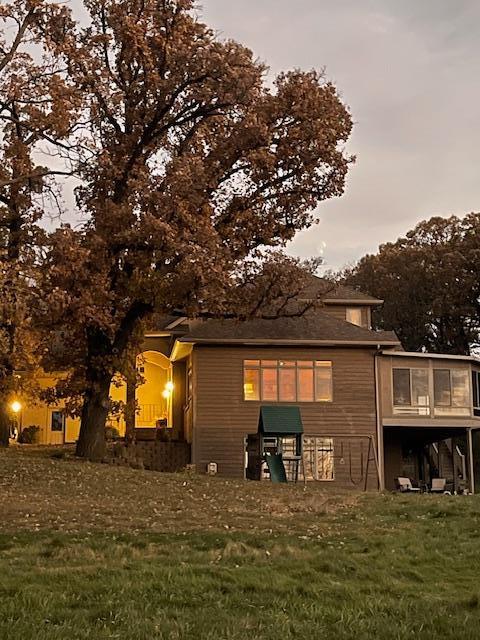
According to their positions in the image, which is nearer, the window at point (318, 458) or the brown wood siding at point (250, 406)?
the brown wood siding at point (250, 406)

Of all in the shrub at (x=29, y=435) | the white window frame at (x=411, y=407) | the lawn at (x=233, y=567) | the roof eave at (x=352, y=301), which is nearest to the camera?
the lawn at (x=233, y=567)

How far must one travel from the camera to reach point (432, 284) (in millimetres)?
55875

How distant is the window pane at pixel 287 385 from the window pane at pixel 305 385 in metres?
0.17

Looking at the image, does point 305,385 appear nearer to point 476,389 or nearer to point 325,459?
point 325,459

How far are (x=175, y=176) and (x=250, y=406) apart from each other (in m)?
10.3

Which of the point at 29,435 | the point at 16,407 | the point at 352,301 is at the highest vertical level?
the point at 352,301

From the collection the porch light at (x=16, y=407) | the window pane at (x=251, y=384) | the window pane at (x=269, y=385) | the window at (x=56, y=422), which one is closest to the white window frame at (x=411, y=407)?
the window pane at (x=269, y=385)

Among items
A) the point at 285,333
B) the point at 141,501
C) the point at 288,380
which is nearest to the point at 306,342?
the point at 285,333

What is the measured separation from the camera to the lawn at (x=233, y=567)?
6.92m

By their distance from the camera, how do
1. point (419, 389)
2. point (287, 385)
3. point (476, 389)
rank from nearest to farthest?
point (287, 385)
point (419, 389)
point (476, 389)

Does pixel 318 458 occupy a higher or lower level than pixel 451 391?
lower

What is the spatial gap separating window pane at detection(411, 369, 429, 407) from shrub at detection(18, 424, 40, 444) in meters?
14.7

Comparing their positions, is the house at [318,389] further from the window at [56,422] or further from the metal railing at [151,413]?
the window at [56,422]

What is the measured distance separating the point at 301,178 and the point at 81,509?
13542mm
